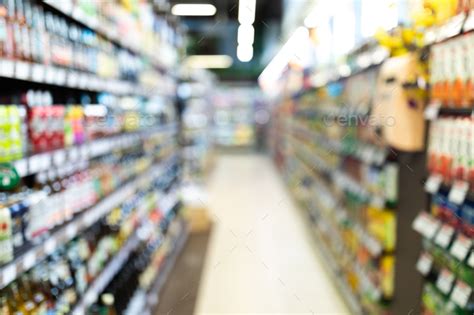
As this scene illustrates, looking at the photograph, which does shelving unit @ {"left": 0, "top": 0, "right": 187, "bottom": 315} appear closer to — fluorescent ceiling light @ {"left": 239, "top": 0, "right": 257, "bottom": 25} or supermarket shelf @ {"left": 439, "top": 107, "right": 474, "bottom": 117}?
supermarket shelf @ {"left": 439, "top": 107, "right": 474, "bottom": 117}

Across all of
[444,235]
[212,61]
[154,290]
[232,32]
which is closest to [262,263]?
[154,290]

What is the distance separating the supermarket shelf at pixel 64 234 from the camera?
167cm

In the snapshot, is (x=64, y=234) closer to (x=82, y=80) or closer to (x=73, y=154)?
(x=73, y=154)

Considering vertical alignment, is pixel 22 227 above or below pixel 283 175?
above

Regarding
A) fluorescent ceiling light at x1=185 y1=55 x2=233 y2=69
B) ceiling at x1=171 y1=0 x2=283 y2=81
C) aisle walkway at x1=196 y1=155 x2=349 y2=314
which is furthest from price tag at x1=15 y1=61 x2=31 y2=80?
fluorescent ceiling light at x1=185 y1=55 x2=233 y2=69

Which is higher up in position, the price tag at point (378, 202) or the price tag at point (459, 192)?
the price tag at point (459, 192)

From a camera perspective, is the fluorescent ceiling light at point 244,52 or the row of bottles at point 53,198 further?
the fluorescent ceiling light at point 244,52

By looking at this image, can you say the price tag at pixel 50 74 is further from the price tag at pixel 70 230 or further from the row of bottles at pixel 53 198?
the price tag at pixel 70 230

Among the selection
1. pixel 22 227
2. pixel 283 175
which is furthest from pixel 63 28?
pixel 283 175

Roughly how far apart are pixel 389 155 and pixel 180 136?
13.6ft

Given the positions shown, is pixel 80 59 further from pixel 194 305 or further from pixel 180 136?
pixel 180 136

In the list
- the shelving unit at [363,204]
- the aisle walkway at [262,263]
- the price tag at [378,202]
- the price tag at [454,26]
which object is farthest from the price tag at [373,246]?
the price tag at [454,26]

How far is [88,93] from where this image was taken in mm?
3293

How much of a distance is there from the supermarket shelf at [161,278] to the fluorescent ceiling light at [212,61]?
11.5 m
